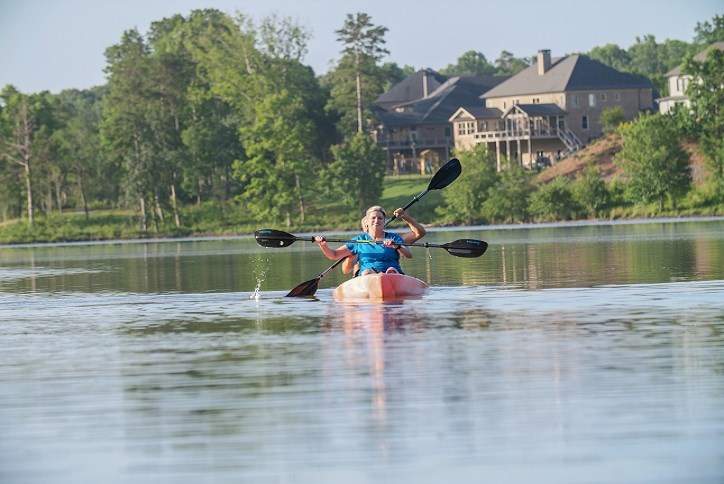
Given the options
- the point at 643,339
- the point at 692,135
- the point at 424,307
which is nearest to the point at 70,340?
the point at 424,307

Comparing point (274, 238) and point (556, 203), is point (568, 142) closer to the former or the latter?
point (556, 203)

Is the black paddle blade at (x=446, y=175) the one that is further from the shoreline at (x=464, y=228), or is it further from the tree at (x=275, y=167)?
the tree at (x=275, y=167)

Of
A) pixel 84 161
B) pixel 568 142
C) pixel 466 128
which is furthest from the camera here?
pixel 466 128

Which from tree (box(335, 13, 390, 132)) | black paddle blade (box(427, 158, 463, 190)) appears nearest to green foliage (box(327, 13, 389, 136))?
tree (box(335, 13, 390, 132))

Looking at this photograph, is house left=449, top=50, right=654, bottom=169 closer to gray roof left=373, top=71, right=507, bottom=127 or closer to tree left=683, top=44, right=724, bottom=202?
gray roof left=373, top=71, right=507, bottom=127

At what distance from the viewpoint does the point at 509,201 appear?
9331 centimetres

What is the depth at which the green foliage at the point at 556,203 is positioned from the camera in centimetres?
9025

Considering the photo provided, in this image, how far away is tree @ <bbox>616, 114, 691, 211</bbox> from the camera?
286ft

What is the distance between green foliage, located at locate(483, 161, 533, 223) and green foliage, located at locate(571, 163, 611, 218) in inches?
170

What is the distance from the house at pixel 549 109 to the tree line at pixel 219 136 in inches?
371

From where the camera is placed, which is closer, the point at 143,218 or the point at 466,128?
the point at 143,218

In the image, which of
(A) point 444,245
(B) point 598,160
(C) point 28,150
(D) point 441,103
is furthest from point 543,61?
(A) point 444,245

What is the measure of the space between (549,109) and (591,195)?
32.3 metres

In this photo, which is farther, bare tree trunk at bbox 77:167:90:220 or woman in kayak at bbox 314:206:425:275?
bare tree trunk at bbox 77:167:90:220
